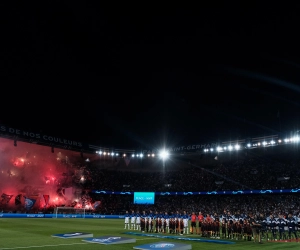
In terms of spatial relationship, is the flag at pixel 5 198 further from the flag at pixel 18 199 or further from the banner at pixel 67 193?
the banner at pixel 67 193

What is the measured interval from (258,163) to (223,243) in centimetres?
4795

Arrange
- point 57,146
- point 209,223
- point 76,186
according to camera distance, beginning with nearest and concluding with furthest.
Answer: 1. point 209,223
2. point 57,146
3. point 76,186

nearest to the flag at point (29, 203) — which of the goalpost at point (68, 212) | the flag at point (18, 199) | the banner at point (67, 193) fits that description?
the flag at point (18, 199)

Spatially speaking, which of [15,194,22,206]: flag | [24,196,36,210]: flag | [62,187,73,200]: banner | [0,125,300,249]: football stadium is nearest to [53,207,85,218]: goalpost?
[0,125,300,249]: football stadium

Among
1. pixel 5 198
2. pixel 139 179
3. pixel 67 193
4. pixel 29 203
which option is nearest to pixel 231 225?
pixel 5 198

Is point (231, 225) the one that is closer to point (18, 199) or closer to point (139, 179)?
point (18, 199)

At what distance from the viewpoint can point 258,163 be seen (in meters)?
64.0

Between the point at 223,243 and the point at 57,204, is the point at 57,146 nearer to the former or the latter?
the point at 57,204

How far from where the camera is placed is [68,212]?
61.2 m

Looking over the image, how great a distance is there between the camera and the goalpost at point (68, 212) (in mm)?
56100

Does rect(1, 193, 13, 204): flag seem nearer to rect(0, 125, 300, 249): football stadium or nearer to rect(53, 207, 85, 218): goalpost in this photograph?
rect(0, 125, 300, 249): football stadium

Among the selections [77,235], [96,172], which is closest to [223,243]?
[77,235]

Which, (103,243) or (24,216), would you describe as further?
(24,216)

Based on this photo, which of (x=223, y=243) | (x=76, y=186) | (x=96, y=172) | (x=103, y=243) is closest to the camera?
(x=103, y=243)
